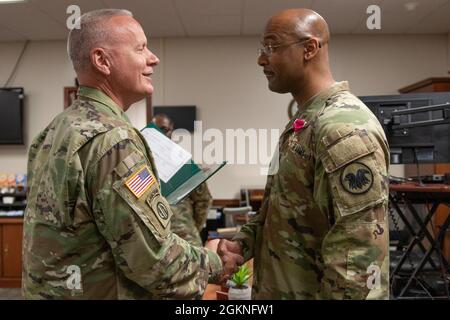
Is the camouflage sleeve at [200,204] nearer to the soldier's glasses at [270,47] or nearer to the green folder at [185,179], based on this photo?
the green folder at [185,179]

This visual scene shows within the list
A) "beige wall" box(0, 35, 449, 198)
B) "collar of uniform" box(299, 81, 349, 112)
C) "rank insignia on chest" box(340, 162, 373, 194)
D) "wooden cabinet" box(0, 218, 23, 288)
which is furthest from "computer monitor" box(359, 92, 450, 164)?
"wooden cabinet" box(0, 218, 23, 288)

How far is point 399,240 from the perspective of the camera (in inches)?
130

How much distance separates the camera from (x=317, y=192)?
3.46 feet

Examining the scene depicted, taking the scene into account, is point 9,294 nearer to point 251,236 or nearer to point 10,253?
point 10,253

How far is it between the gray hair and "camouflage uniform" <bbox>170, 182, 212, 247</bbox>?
1500mm

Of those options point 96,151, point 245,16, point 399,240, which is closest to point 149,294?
point 96,151

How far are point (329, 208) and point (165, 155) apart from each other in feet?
2.47

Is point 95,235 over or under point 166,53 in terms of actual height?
under

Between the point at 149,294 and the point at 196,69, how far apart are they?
404 centimetres

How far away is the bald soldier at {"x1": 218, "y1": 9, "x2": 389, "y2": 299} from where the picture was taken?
964 mm

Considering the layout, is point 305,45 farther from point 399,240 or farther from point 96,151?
point 399,240

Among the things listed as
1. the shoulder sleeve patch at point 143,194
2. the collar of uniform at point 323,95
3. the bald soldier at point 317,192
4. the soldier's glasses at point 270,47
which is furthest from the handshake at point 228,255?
the soldier's glasses at point 270,47

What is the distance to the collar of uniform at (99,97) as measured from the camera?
100 centimetres

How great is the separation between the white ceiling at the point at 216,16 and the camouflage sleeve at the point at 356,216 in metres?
2.88
